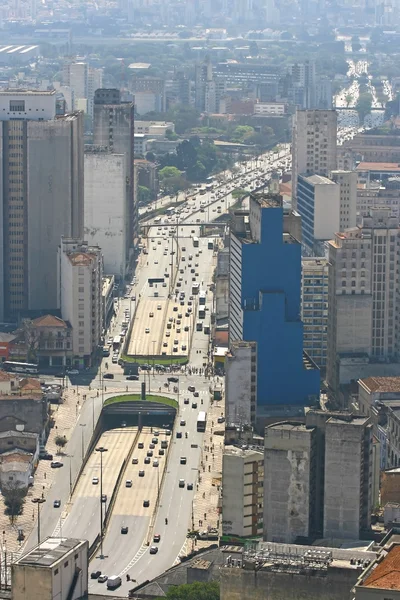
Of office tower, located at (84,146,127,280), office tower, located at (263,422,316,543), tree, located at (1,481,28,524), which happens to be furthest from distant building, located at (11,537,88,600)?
office tower, located at (84,146,127,280)

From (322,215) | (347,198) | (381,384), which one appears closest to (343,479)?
(381,384)

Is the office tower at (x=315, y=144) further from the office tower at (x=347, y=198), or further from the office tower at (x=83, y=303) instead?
the office tower at (x=83, y=303)

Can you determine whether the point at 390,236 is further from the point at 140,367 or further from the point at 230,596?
the point at 230,596

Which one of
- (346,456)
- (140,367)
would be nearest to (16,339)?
(140,367)

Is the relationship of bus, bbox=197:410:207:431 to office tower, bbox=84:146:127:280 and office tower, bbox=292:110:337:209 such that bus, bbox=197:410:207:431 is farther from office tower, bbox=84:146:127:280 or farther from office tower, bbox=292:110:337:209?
office tower, bbox=292:110:337:209

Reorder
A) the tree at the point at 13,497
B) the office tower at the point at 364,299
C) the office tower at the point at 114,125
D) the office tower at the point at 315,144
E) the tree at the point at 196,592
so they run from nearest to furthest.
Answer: the tree at the point at 196,592, the tree at the point at 13,497, the office tower at the point at 364,299, the office tower at the point at 114,125, the office tower at the point at 315,144

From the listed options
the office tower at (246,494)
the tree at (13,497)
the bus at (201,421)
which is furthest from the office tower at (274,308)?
the office tower at (246,494)
